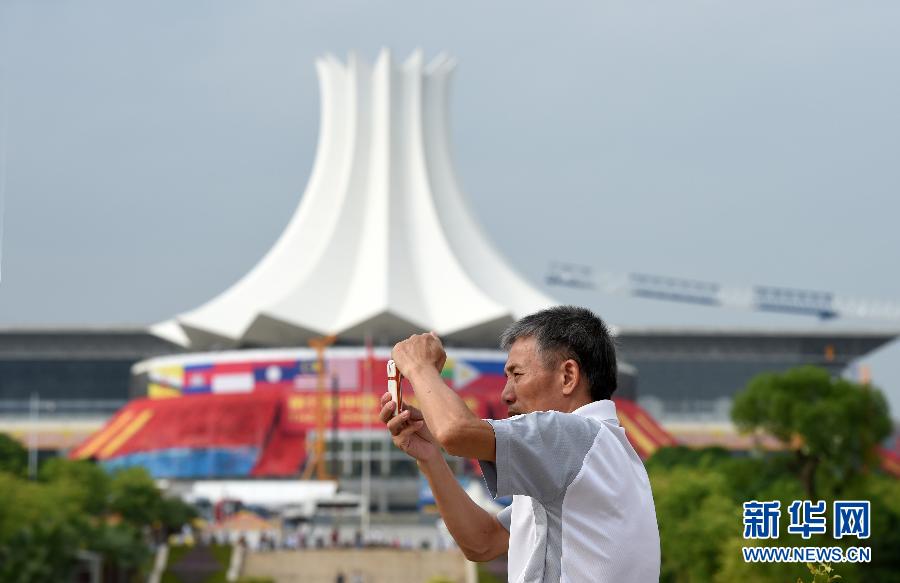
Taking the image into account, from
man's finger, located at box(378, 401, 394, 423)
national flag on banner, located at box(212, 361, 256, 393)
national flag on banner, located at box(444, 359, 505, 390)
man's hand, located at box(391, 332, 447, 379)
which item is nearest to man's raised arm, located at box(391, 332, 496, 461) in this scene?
man's hand, located at box(391, 332, 447, 379)

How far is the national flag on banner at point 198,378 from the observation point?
44438mm

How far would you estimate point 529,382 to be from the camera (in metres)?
3.06

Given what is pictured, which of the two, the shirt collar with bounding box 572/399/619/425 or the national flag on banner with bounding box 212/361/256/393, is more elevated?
the national flag on banner with bounding box 212/361/256/393

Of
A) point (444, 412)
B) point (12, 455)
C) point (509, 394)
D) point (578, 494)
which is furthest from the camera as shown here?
point (12, 455)

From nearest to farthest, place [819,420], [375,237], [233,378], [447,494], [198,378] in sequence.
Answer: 1. [447,494]
2. [819,420]
3. [233,378]
4. [198,378]
5. [375,237]

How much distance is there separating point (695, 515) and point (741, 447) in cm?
3724

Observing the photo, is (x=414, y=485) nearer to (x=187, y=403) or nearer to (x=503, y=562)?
(x=187, y=403)

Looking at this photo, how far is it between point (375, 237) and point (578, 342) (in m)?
43.0

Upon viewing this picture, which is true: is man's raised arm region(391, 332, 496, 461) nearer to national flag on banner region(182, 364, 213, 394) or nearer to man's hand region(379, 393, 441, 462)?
man's hand region(379, 393, 441, 462)

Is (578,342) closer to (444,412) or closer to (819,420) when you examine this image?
(444,412)

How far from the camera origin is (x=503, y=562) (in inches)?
1141

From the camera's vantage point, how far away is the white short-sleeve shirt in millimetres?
2770

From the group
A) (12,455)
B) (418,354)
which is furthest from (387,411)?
(12,455)

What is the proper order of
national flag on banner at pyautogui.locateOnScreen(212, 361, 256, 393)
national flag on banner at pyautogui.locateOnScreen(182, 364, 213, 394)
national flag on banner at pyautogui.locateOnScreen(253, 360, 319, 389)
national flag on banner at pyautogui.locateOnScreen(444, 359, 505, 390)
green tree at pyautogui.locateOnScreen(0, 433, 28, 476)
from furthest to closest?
1. national flag on banner at pyautogui.locateOnScreen(182, 364, 213, 394)
2. national flag on banner at pyautogui.locateOnScreen(212, 361, 256, 393)
3. national flag on banner at pyautogui.locateOnScreen(253, 360, 319, 389)
4. national flag on banner at pyautogui.locateOnScreen(444, 359, 505, 390)
5. green tree at pyautogui.locateOnScreen(0, 433, 28, 476)
